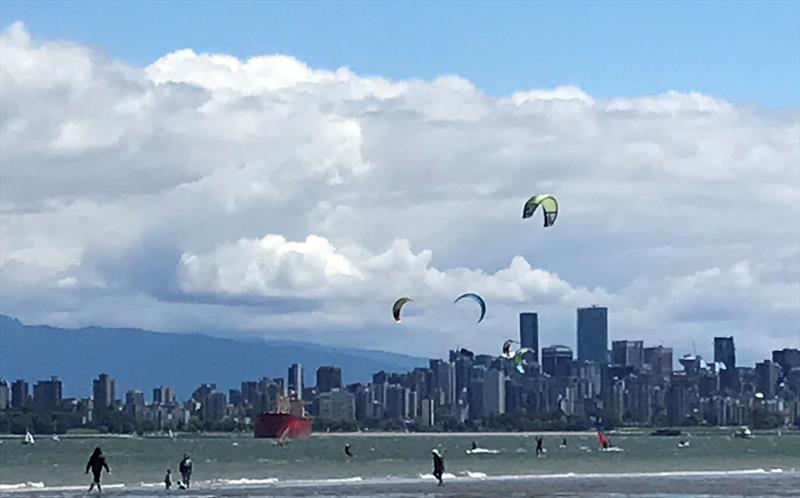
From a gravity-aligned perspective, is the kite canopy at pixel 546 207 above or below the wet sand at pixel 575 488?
above

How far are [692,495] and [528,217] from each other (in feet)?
32.5

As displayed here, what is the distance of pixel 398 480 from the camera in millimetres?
70625

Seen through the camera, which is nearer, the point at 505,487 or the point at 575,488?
the point at 575,488

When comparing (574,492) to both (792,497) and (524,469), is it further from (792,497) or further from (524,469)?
(524,469)

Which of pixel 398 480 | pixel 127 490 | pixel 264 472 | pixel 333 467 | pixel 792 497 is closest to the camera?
pixel 792 497

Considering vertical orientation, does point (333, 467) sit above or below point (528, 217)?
below

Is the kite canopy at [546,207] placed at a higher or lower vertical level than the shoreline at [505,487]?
higher

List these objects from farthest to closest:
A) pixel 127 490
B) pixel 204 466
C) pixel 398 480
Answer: pixel 204 466 < pixel 398 480 < pixel 127 490

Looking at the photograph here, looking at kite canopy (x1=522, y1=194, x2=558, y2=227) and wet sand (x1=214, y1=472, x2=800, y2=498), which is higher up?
kite canopy (x1=522, y1=194, x2=558, y2=227)

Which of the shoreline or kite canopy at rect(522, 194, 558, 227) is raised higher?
kite canopy at rect(522, 194, 558, 227)

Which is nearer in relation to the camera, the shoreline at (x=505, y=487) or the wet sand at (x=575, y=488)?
the wet sand at (x=575, y=488)

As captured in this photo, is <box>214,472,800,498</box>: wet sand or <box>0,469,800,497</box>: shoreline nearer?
<box>214,472,800,498</box>: wet sand

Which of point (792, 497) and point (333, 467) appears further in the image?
point (333, 467)

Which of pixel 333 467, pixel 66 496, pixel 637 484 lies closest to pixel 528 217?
pixel 637 484
